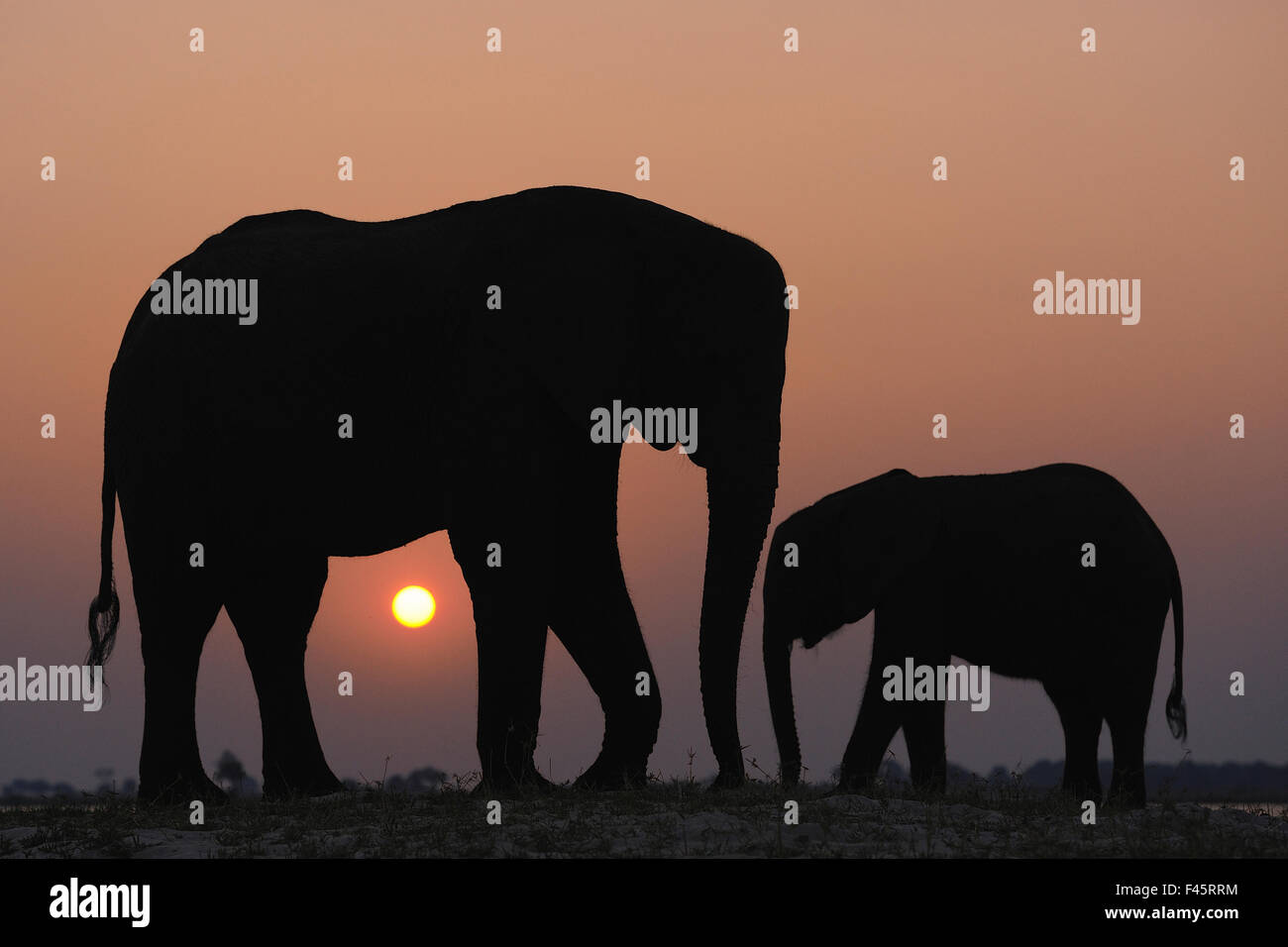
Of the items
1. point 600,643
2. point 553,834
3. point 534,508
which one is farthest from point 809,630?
point 553,834

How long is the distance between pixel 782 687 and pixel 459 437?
6231 mm

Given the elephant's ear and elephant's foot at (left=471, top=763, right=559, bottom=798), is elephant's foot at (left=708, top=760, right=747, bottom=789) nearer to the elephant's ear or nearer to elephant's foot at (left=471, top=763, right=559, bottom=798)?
elephant's foot at (left=471, top=763, right=559, bottom=798)

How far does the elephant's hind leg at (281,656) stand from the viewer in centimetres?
1758

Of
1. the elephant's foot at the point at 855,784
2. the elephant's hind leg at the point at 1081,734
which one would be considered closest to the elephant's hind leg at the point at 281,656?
the elephant's foot at the point at 855,784

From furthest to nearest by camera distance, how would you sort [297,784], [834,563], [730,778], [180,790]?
[834,563]
[297,784]
[180,790]
[730,778]

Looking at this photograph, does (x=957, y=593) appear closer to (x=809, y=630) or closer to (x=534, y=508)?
(x=809, y=630)

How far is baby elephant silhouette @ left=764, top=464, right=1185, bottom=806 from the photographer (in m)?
19.8

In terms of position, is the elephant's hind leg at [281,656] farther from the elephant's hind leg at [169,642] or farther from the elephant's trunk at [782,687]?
the elephant's trunk at [782,687]

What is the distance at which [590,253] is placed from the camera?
53.0 ft

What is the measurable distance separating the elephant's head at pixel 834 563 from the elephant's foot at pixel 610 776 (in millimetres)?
3734

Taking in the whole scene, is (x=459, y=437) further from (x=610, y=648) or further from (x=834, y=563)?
(x=834, y=563)

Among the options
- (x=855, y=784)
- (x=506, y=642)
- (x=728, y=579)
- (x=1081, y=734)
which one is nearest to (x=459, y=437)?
(x=506, y=642)

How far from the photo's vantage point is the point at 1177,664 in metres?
21.0

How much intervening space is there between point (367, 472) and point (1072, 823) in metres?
6.91
